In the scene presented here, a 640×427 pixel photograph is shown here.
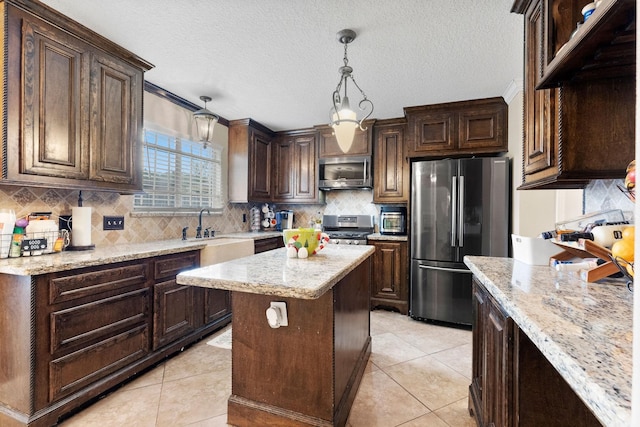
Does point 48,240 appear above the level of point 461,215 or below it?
below

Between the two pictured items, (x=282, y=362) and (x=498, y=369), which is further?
(x=282, y=362)

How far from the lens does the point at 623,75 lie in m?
1.22

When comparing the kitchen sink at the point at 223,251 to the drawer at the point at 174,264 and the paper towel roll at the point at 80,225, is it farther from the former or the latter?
the paper towel roll at the point at 80,225

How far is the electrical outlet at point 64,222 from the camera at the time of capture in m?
2.21

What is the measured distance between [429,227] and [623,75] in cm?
219

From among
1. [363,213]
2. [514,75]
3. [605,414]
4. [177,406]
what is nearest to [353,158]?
[363,213]

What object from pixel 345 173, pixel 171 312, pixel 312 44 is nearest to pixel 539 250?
pixel 312 44

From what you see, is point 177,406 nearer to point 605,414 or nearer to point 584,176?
point 605,414

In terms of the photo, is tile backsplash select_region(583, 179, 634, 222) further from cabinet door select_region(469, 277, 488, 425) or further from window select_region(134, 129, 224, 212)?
window select_region(134, 129, 224, 212)

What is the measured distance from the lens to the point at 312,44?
2133 mm

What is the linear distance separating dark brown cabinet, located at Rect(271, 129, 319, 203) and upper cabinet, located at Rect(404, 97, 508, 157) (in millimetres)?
1400

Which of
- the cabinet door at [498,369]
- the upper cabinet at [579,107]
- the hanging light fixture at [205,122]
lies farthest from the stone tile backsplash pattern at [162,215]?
the hanging light fixture at [205,122]

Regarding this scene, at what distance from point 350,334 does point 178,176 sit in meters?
2.57

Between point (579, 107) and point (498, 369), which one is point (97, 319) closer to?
point (498, 369)
